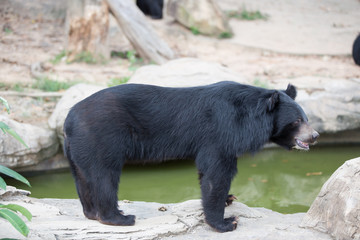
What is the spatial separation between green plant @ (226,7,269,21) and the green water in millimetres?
6609

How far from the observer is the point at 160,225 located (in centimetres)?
372

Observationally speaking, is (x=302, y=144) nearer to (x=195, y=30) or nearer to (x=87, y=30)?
(x=87, y=30)

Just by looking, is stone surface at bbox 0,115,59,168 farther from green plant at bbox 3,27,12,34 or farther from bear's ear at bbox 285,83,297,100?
green plant at bbox 3,27,12,34

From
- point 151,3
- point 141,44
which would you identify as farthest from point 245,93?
point 151,3

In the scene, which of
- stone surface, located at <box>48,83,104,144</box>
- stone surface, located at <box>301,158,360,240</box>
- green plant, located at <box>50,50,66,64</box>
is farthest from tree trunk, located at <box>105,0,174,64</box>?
stone surface, located at <box>301,158,360,240</box>

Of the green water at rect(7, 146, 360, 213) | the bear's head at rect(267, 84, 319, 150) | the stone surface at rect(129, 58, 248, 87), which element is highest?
the bear's head at rect(267, 84, 319, 150)

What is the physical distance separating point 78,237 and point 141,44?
20.9 feet

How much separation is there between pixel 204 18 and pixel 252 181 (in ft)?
20.2

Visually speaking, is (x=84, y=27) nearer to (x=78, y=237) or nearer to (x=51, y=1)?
(x=51, y=1)

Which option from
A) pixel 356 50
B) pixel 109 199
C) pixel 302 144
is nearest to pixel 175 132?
pixel 109 199

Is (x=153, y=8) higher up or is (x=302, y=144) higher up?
(x=302, y=144)

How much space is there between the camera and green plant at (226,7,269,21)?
13.1 meters

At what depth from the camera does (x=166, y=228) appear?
365cm

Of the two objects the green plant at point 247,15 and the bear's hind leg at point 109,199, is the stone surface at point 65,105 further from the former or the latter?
Result: the green plant at point 247,15
